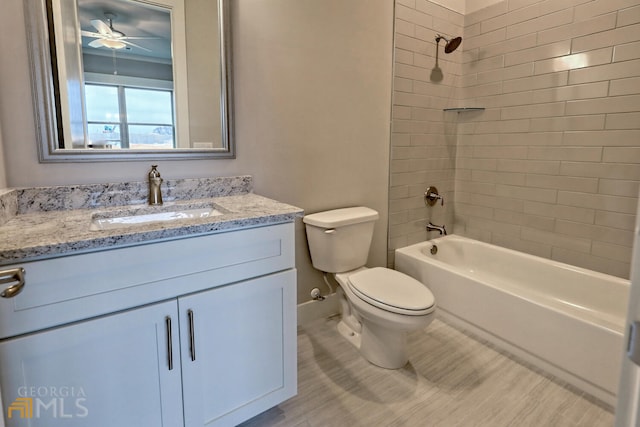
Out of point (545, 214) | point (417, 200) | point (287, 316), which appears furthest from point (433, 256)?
point (287, 316)

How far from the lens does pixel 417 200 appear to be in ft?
8.76

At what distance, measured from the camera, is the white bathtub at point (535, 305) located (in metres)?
1.62

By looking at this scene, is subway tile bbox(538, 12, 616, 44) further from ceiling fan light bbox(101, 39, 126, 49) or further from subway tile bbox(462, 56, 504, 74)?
ceiling fan light bbox(101, 39, 126, 49)

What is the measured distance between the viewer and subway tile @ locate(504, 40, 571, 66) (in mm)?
2156

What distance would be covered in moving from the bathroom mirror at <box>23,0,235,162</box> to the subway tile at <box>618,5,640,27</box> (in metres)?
2.14

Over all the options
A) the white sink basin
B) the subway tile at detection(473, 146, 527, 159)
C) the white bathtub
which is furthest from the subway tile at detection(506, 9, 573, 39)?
the white sink basin

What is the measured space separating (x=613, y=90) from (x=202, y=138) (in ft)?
7.51

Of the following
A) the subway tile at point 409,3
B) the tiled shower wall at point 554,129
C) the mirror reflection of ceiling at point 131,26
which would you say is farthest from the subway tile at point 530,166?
the mirror reflection of ceiling at point 131,26

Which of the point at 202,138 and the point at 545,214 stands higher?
the point at 202,138

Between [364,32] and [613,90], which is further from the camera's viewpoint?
[364,32]

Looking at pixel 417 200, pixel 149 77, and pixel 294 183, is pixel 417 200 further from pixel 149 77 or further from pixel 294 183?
pixel 149 77

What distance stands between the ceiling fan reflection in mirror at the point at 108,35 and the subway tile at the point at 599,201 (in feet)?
8.46

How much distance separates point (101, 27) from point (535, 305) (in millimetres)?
2407

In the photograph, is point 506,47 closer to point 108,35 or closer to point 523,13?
point 523,13
